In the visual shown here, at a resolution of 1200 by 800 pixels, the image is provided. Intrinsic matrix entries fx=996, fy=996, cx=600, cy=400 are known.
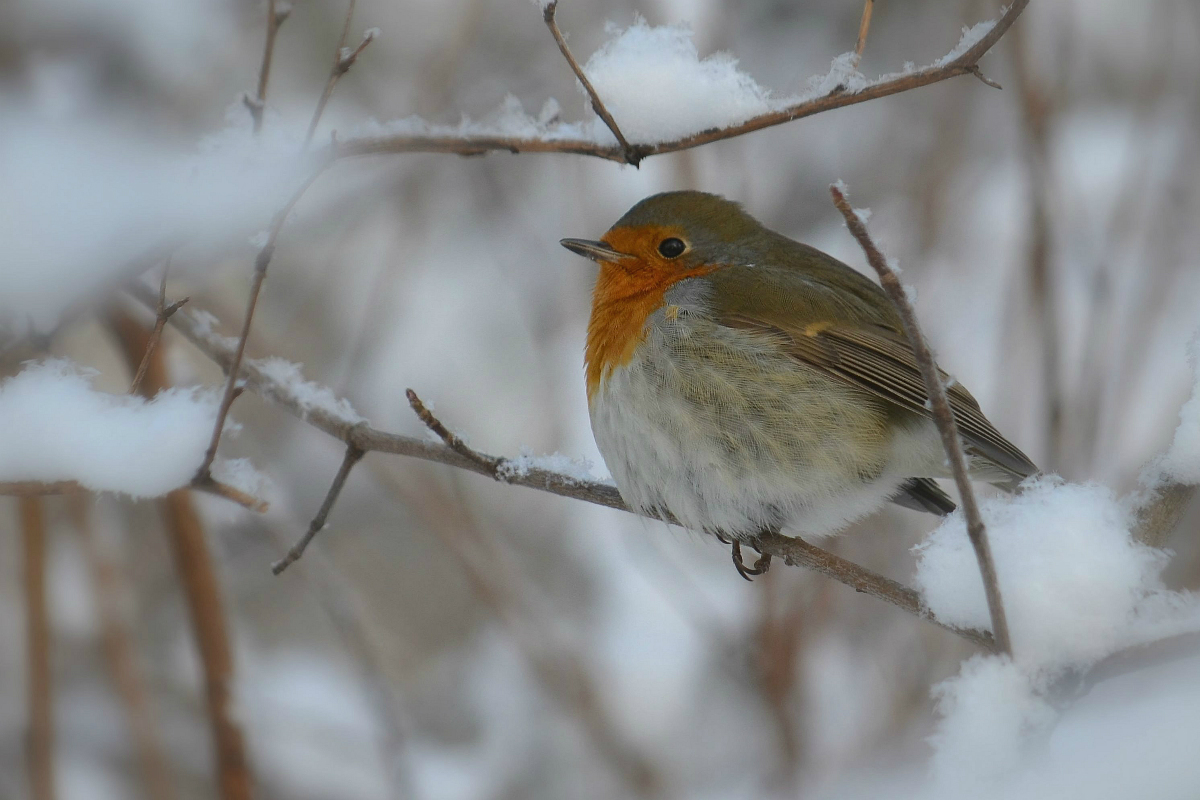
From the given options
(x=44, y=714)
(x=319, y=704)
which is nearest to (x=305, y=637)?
(x=319, y=704)

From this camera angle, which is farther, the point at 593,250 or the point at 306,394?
the point at 593,250

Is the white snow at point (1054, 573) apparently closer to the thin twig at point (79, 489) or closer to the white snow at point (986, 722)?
the white snow at point (986, 722)

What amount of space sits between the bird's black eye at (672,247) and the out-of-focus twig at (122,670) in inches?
70.3

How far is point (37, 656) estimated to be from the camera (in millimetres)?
2422

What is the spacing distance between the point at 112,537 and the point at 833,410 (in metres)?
2.86

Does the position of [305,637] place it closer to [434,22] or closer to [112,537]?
[112,537]

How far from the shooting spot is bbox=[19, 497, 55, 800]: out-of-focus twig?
2389 mm

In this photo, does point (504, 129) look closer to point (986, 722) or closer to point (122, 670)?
point (986, 722)

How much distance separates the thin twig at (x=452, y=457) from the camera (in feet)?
6.43

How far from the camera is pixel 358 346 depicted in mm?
2914

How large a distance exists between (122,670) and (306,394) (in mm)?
1252

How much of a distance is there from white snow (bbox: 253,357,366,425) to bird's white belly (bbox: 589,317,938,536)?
2.21ft

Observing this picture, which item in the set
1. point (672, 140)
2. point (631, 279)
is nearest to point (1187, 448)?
point (672, 140)

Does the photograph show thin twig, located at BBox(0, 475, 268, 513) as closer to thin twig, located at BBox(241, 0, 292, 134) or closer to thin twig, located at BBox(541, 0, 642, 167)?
thin twig, located at BBox(241, 0, 292, 134)
